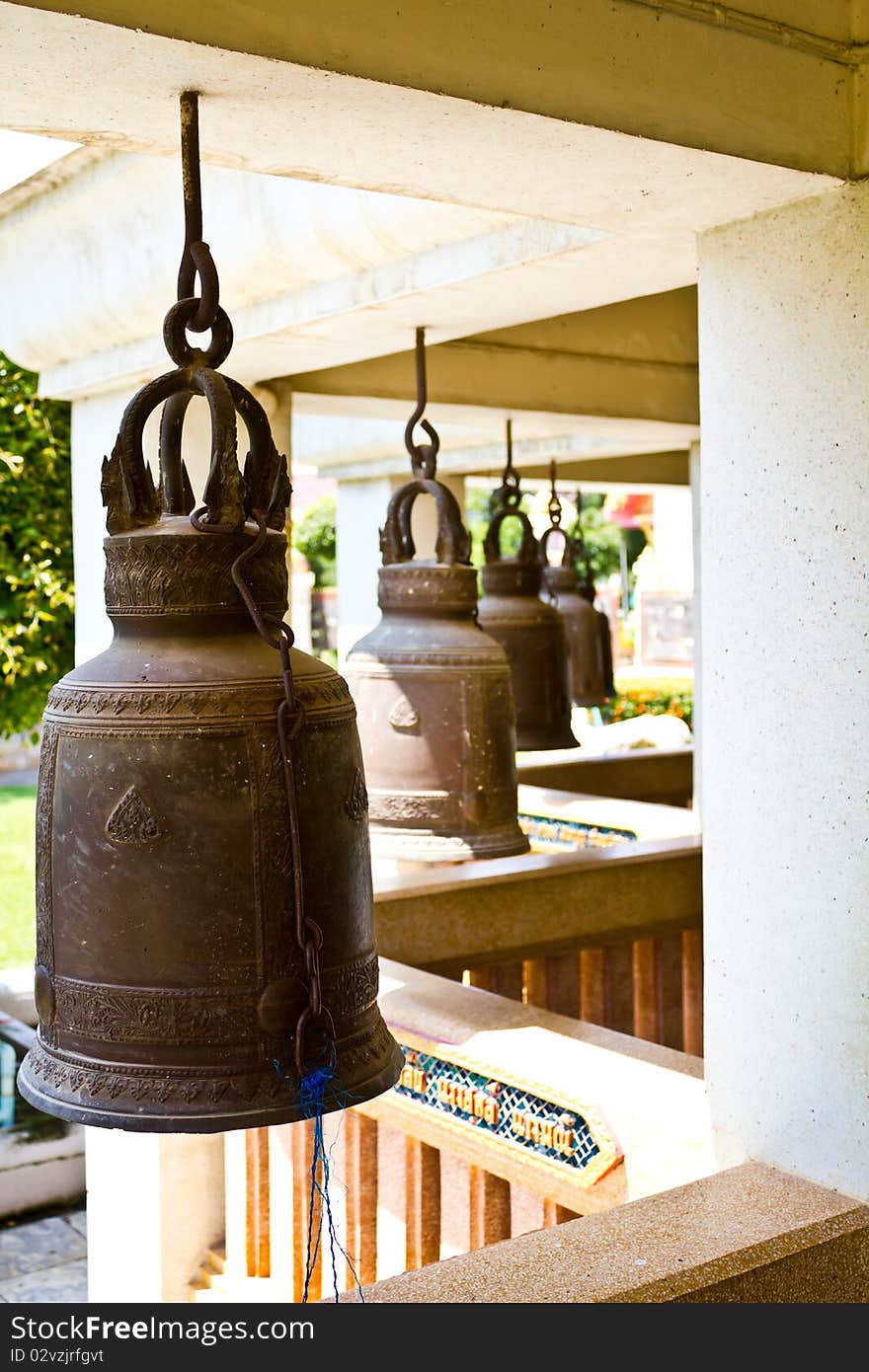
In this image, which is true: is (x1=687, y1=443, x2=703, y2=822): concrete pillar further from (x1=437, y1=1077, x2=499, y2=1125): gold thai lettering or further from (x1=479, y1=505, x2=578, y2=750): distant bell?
(x1=437, y1=1077, x2=499, y2=1125): gold thai lettering

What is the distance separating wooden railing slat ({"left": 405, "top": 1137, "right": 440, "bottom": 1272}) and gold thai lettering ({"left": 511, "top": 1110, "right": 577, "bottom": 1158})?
44 centimetres

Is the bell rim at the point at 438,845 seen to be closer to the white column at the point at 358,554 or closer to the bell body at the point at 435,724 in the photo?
the bell body at the point at 435,724

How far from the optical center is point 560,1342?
212cm

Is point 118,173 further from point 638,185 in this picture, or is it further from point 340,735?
point 340,735

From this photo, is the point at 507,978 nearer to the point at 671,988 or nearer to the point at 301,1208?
the point at 671,988

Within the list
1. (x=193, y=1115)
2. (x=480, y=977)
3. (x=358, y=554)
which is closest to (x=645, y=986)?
(x=480, y=977)

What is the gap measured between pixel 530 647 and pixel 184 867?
3.13m

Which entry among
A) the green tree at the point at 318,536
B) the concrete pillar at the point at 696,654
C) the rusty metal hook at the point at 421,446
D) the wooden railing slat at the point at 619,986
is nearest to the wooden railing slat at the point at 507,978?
the wooden railing slat at the point at 619,986

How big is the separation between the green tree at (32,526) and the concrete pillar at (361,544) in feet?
7.10

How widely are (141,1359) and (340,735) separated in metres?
0.93

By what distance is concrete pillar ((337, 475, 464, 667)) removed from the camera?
7793 mm

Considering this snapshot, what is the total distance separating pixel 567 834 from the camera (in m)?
7.06

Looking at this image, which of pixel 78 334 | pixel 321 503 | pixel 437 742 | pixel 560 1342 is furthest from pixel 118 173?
pixel 321 503

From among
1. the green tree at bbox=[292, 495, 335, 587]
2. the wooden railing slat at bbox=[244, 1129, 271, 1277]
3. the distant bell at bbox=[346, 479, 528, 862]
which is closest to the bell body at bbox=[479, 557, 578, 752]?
the distant bell at bbox=[346, 479, 528, 862]
